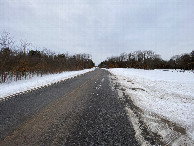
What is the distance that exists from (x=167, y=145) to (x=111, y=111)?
2.47 metres

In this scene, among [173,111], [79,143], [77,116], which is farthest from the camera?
[173,111]

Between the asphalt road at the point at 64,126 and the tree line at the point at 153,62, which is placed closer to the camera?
the asphalt road at the point at 64,126

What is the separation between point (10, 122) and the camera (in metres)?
4.11

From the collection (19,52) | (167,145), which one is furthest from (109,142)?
(19,52)

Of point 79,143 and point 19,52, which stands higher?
point 19,52

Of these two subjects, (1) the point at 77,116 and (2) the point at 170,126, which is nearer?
(2) the point at 170,126

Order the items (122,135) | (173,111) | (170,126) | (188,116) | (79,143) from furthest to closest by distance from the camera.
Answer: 1. (173,111)
2. (188,116)
3. (170,126)
4. (122,135)
5. (79,143)

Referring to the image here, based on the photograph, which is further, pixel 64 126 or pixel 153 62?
pixel 153 62

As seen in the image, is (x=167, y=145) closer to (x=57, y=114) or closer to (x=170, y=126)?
(x=170, y=126)

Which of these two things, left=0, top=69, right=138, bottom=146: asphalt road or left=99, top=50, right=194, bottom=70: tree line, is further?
left=99, top=50, right=194, bottom=70: tree line

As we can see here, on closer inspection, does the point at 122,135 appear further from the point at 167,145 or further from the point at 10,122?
the point at 10,122

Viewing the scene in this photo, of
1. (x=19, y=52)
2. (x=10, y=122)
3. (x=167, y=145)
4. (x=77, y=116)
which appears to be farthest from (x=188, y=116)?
(x=19, y=52)

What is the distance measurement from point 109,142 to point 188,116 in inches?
139

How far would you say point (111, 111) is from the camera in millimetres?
5352
